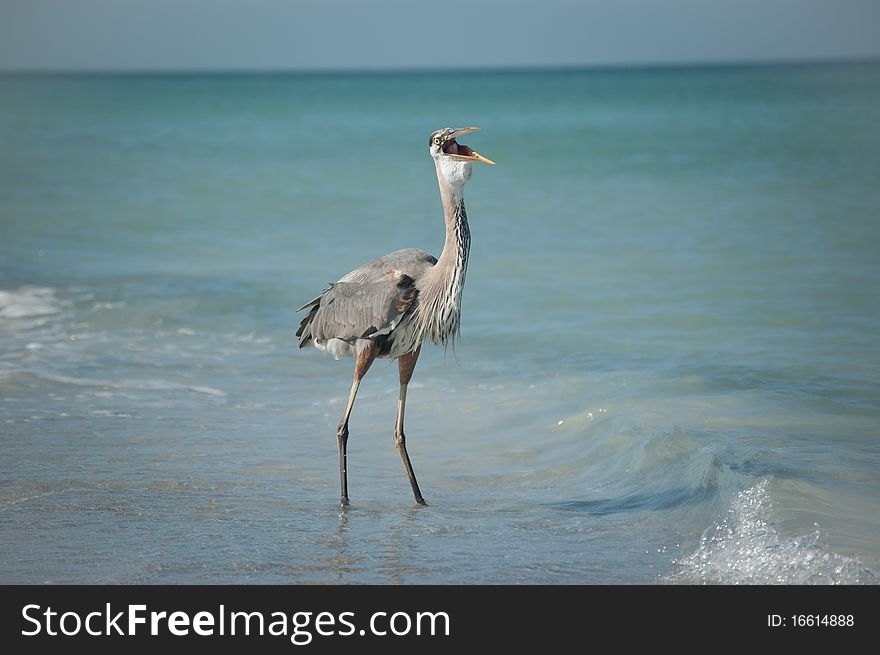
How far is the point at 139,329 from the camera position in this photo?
31.7ft

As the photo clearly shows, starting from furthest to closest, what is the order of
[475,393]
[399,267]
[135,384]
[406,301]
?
[135,384] < [475,393] < [399,267] < [406,301]

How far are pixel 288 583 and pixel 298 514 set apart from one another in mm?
905

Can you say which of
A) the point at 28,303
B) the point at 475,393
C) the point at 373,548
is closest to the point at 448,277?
the point at 373,548

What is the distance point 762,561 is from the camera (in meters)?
4.61

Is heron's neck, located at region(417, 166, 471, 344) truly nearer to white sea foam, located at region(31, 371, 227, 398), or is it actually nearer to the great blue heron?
the great blue heron

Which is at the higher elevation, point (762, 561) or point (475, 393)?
point (475, 393)

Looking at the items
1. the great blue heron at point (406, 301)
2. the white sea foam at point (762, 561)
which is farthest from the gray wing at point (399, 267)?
the white sea foam at point (762, 561)

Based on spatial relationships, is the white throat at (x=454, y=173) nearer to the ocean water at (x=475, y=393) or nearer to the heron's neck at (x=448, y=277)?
the heron's neck at (x=448, y=277)

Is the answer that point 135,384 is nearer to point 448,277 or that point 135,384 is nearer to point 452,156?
A: point 448,277

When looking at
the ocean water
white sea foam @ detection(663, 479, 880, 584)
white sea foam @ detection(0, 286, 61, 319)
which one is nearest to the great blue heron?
the ocean water

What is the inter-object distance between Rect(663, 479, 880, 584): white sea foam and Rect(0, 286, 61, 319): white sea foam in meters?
7.00

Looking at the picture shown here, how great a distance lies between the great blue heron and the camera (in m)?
5.26

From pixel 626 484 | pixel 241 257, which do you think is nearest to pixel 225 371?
pixel 626 484

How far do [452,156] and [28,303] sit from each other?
6.62m
